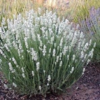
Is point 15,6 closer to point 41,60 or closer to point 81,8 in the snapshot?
point 81,8

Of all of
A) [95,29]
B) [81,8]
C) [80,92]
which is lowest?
[80,92]

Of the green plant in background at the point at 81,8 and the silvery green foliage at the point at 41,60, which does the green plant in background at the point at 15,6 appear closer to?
the green plant in background at the point at 81,8

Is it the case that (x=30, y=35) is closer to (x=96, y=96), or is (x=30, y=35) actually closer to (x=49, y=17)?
(x=49, y=17)

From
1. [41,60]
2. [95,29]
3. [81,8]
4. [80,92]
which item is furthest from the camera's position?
[81,8]

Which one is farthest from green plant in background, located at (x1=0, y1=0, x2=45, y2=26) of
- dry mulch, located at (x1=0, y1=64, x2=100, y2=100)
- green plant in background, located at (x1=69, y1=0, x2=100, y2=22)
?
dry mulch, located at (x1=0, y1=64, x2=100, y2=100)

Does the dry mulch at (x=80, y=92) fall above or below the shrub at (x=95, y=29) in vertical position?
below

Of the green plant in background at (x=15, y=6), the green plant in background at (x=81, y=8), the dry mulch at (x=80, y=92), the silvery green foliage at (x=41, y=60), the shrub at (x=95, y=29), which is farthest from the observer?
the green plant in background at (x=81, y=8)

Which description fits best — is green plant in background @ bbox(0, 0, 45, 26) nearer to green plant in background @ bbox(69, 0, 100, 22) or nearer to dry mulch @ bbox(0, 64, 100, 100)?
green plant in background @ bbox(69, 0, 100, 22)

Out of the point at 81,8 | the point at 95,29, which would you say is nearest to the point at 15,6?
the point at 81,8

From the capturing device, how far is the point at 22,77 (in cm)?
363

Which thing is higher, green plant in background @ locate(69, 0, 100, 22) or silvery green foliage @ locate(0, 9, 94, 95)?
silvery green foliage @ locate(0, 9, 94, 95)

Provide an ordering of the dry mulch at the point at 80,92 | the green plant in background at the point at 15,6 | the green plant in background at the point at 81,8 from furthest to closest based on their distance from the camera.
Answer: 1. the green plant in background at the point at 81,8
2. the green plant in background at the point at 15,6
3. the dry mulch at the point at 80,92

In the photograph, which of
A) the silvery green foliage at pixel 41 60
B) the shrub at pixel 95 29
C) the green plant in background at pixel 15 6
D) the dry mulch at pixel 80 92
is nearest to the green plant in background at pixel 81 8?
the green plant in background at pixel 15 6

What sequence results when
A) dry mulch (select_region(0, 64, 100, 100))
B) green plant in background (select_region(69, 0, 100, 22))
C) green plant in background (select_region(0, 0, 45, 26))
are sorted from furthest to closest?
green plant in background (select_region(69, 0, 100, 22)), green plant in background (select_region(0, 0, 45, 26)), dry mulch (select_region(0, 64, 100, 100))
